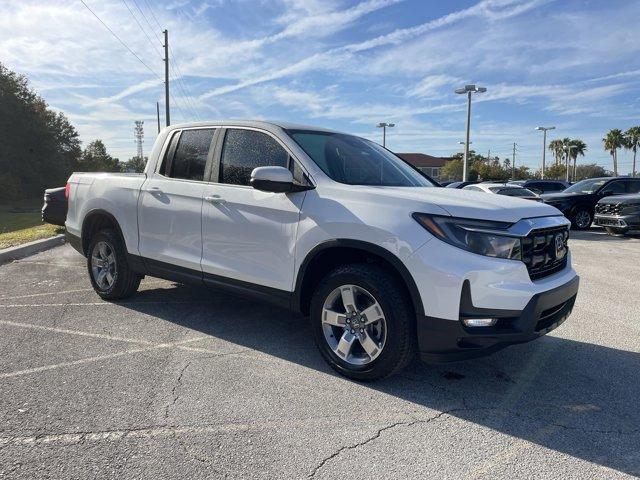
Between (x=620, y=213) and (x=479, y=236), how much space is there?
12.2 meters

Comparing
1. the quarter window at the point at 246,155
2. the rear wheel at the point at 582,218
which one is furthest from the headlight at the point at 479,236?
the rear wheel at the point at 582,218

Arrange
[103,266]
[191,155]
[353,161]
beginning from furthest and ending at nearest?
1. [103,266]
2. [191,155]
3. [353,161]

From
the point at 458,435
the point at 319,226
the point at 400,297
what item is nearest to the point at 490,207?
the point at 400,297

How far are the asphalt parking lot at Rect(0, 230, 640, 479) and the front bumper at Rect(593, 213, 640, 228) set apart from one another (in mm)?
9149

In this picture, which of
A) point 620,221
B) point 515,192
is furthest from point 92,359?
point 515,192

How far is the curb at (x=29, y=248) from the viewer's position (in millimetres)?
8544

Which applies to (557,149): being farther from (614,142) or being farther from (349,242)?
(349,242)

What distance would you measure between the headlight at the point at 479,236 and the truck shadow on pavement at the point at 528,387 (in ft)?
3.32

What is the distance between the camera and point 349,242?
139 inches

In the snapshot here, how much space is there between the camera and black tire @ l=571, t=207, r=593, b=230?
15852 mm

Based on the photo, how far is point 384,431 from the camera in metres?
2.96

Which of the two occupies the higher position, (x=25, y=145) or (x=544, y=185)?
(x=25, y=145)

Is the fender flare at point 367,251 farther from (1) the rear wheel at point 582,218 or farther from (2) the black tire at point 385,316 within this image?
(1) the rear wheel at point 582,218

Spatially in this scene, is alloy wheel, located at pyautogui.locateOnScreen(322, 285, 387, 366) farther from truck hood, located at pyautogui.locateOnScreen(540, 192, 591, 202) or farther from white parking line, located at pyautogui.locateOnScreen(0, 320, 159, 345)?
truck hood, located at pyautogui.locateOnScreen(540, 192, 591, 202)
